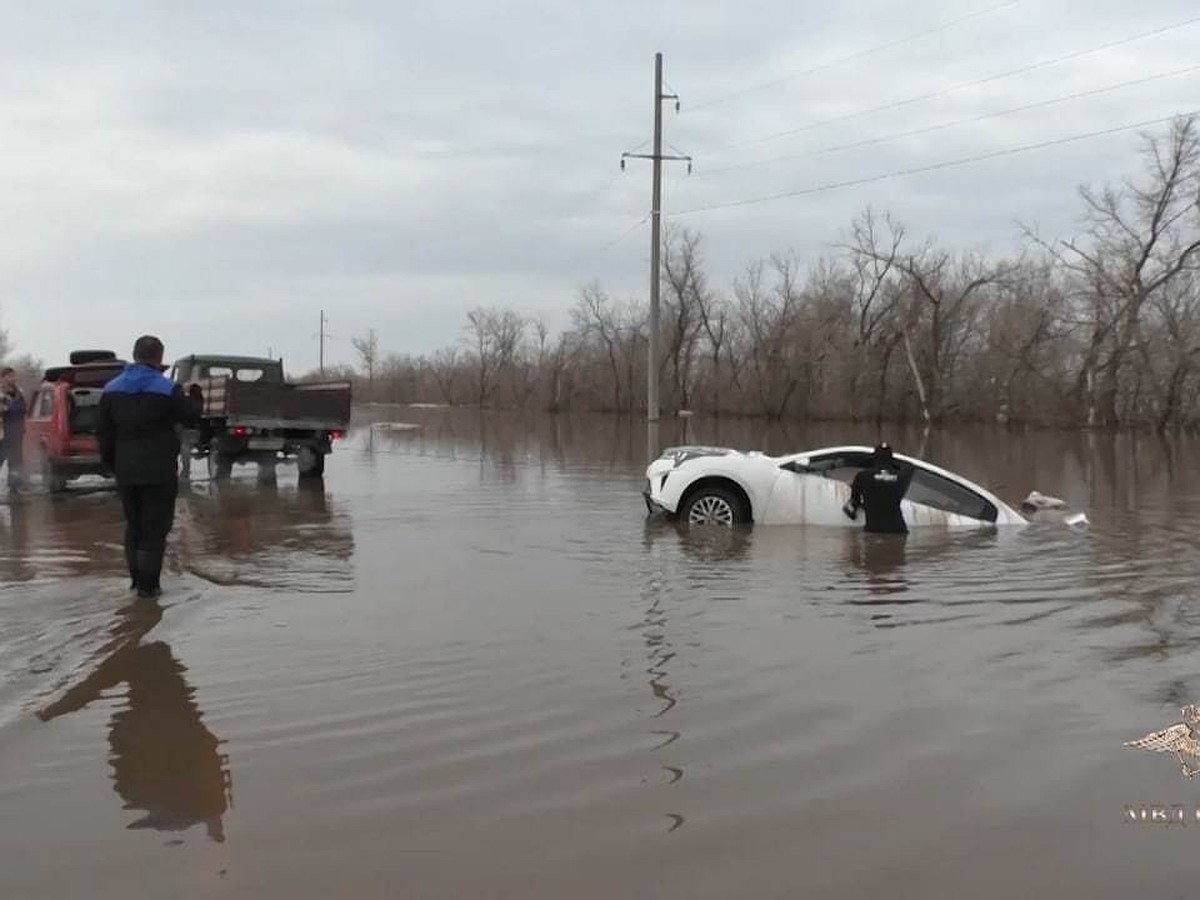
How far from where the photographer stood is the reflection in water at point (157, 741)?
394 cm

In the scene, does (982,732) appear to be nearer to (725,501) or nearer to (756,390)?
(725,501)

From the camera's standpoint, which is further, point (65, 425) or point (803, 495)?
point (65, 425)

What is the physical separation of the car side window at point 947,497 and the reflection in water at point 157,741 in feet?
27.9

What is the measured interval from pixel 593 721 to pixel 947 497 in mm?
8300

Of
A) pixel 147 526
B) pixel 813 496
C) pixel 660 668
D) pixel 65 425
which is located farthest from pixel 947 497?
pixel 65 425

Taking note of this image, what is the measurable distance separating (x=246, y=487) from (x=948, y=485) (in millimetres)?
11054

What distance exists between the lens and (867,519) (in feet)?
38.7

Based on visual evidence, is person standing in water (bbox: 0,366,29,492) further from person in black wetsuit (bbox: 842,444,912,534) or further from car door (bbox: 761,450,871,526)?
person in black wetsuit (bbox: 842,444,912,534)

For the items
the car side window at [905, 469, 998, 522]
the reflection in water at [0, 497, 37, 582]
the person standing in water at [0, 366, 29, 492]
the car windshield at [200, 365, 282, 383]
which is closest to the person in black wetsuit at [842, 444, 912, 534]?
the car side window at [905, 469, 998, 522]

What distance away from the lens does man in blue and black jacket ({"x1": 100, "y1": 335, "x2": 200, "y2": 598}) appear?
7.42 m

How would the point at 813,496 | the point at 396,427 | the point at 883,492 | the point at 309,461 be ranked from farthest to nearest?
the point at 396,427, the point at 309,461, the point at 813,496, the point at 883,492

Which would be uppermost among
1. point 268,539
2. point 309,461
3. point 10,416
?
point 10,416

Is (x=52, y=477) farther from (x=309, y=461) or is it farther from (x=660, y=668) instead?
(x=660, y=668)

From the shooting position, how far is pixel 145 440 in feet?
24.4
